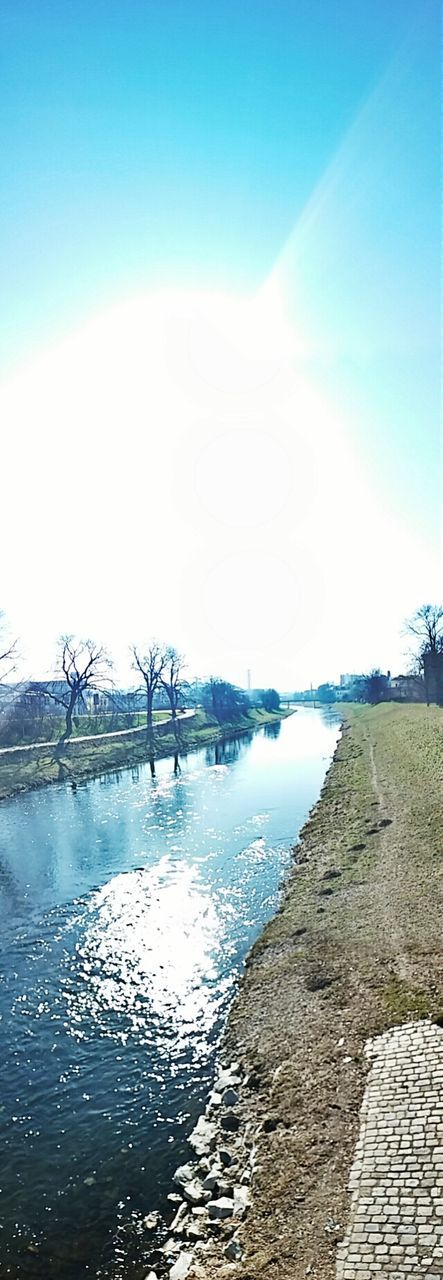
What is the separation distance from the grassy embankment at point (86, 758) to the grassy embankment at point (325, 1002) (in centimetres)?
2592

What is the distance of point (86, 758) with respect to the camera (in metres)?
55.8

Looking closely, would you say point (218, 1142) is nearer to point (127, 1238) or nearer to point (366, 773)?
point (127, 1238)

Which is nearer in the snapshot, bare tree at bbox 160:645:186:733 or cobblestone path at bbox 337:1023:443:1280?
cobblestone path at bbox 337:1023:443:1280

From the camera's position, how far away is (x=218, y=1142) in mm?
9703

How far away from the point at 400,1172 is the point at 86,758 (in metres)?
50.4

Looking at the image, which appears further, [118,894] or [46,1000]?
[118,894]

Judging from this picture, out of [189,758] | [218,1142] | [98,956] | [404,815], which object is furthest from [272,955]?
[189,758]

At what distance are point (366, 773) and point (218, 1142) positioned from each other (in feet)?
94.6

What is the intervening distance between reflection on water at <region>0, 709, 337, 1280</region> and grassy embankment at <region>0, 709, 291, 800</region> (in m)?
13.3

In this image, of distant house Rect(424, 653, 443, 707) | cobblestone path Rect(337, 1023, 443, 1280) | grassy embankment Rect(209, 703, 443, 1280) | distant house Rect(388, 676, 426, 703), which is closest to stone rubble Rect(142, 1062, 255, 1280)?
grassy embankment Rect(209, 703, 443, 1280)

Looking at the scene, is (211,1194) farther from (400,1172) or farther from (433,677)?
(433,677)

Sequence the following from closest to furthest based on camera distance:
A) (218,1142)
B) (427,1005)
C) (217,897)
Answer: (218,1142)
(427,1005)
(217,897)

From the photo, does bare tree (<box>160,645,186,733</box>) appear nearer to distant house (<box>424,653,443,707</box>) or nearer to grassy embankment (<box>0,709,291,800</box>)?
grassy embankment (<box>0,709,291,800</box>)

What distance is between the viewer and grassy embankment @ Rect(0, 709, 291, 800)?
1805 inches
